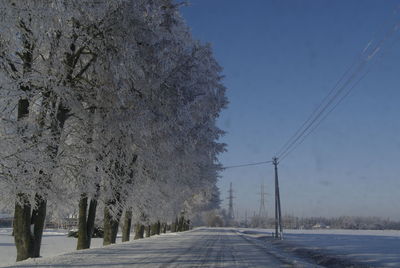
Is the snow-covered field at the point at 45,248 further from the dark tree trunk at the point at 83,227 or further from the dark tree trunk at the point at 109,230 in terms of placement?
the dark tree trunk at the point at 109,230

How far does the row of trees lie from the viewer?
333 inches

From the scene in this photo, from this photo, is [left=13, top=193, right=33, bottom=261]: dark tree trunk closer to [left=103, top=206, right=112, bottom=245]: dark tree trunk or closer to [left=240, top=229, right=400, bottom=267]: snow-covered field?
[left=103, top=206, right=112, bottom=245]: dark tree trunk

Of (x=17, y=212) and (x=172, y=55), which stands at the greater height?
(x=172, y=55)

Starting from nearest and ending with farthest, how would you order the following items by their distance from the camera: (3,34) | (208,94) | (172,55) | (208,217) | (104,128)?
(3,34) → (172,55) → (104,128) → (208,94) → (208,217)

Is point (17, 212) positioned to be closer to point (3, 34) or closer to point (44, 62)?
point (44, 62)

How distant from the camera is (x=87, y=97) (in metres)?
12.4

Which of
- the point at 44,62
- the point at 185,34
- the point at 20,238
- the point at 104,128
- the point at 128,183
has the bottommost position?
the point at 20,238

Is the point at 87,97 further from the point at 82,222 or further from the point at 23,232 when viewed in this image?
the point at 82,222

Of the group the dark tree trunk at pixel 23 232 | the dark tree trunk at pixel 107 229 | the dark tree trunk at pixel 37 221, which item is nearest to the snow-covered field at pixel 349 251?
the dark tree trunk at pixel 107 229

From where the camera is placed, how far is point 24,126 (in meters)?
8.81

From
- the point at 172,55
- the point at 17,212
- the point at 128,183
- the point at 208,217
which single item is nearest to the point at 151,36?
the point at 172,55

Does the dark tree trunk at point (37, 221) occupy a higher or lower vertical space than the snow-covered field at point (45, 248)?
higher

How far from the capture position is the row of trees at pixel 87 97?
8.45 metres

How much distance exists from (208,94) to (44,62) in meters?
7.13
